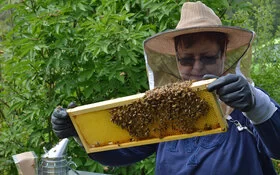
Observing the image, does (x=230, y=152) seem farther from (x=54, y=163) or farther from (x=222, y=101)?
(x=54, y=163)

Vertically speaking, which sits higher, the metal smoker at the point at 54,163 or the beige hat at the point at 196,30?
the beige hat at the point at 196,30

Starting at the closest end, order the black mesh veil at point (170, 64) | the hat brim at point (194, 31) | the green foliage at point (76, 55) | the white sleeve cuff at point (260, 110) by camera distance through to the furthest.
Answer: the white sleeve cuff at point (260, 110) → the hat brim at point (194, 31) → the black mesh veil at point (170, 64) → the green foliage at point (76, 55)

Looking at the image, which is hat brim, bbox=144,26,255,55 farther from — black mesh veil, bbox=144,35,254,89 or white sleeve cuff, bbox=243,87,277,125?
white sleeve cuff, bbox=243,87,277,125

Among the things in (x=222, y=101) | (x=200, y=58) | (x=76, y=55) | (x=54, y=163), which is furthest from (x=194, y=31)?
(x=76, y=55)

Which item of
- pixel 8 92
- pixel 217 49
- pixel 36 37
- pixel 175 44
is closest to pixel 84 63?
pixel 36 37

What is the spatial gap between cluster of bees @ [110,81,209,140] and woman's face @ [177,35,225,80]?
261 millimetres

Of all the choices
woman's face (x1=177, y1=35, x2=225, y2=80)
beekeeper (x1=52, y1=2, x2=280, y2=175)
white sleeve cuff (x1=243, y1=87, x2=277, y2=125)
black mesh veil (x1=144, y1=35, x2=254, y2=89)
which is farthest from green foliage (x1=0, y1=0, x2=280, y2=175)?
white sleeve cuff (x1=243, y1=87, x2=277, y2=125)

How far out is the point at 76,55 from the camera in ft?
10.7

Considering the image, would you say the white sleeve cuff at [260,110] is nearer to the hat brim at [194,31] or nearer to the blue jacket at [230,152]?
the blue jacket at [230,152]

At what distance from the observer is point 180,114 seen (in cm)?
189

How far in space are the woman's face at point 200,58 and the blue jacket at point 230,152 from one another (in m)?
0.23

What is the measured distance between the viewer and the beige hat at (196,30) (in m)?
2.11

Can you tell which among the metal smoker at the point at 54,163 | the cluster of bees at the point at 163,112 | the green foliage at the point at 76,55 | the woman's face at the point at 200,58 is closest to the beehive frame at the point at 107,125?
the cluster of bees at the point at 163,112

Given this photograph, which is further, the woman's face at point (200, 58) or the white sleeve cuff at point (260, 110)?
the woman's face at point (200, 58)
